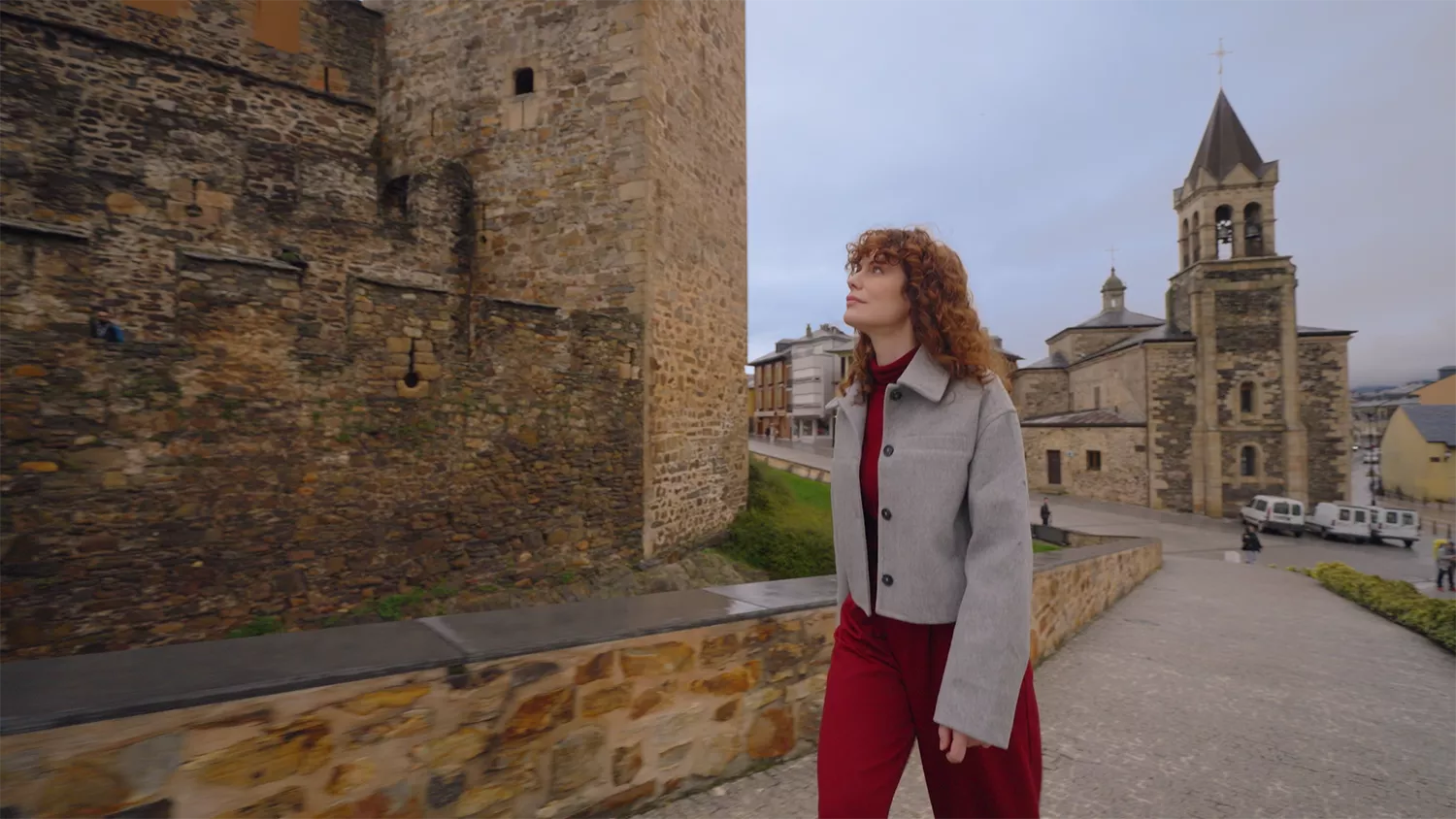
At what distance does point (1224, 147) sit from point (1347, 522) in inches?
654


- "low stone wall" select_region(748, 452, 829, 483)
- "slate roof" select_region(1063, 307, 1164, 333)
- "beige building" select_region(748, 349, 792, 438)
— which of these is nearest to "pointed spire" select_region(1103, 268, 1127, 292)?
"slate roof" select_region(1063, 307, 1164, 333)

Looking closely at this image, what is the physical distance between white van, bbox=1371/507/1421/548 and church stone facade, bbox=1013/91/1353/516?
339 centimetres

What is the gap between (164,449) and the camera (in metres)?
5.61

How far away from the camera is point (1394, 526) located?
22469mm

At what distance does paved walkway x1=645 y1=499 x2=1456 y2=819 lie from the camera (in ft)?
8.57

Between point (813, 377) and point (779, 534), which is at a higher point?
point (813, 377)

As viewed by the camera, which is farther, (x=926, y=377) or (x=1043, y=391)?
(x=1043, y=391)

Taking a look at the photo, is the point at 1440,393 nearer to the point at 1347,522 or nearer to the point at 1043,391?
the point at 1043,391

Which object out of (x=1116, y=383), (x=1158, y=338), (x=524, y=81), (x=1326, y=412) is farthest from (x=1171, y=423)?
(x=524, y=81)

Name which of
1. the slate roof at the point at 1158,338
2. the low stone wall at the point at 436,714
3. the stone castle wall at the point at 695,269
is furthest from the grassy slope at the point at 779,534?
the slate roof at the point at 1158,338

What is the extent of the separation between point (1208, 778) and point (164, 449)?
7507 millimetres

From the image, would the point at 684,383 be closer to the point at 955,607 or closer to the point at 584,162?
the point at 584,162

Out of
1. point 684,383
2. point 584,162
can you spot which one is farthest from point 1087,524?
point 584,162

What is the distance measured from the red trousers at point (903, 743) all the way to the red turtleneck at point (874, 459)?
165 mm
